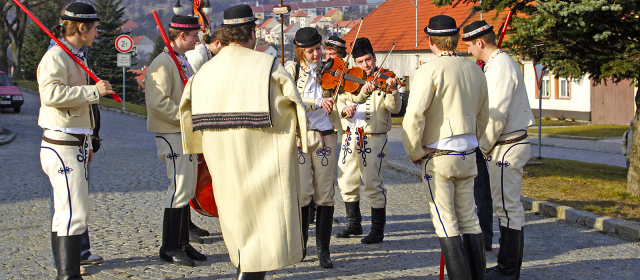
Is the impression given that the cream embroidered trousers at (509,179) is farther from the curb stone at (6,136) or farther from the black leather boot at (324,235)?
the curb stone at (6,136)

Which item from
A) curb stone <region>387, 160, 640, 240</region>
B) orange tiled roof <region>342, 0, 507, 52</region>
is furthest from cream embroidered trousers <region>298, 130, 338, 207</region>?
orange tiled roof <region>342, 0, 507, 52</region>

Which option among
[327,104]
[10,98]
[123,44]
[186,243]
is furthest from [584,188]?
[10,98]

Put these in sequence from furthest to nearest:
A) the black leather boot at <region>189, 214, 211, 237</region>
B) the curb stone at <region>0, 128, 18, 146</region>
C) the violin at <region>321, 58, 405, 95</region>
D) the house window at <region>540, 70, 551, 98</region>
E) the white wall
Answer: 1. the house window at <region>540, 70, 551, 98</region>
2. the white wall
3. the curb stone at <region>0, 128, 18, 146</region>
4. the black leather boot at <region>189, 214, 211, 237</region>
5. the violin at <region>321, 58, 405, 95</region>

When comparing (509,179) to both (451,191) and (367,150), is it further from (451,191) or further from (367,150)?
(367,150)

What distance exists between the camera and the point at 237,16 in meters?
3.53

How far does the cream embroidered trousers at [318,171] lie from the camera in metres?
5.09

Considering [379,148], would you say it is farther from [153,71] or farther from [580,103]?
[580,103]

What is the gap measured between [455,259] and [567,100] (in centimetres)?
2511

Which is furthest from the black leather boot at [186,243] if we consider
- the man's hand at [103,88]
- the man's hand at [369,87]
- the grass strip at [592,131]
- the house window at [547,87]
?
the house window at [547,87]

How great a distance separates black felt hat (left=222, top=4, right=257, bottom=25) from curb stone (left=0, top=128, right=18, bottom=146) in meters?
13.4

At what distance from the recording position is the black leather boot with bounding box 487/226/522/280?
467cm

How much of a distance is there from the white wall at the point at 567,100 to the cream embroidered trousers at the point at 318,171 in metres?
22.2

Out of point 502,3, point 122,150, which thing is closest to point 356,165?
point 502,3

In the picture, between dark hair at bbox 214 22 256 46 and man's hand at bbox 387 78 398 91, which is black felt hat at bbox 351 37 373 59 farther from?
dark hair at bbox 214 22 256 46
